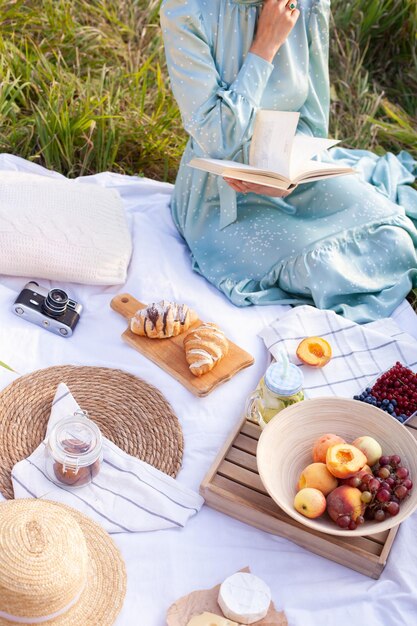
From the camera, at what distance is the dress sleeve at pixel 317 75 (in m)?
2.94

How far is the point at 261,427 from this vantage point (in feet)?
7.61

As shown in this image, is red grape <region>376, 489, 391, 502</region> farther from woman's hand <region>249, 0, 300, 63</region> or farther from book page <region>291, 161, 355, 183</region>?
A: woman's hand <region>249, 0, 300, 63</region>

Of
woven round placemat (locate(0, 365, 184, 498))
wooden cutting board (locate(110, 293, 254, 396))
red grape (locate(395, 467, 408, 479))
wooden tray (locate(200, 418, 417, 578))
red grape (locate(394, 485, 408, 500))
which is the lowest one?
woven round placemat (locate(0, 365, 184, 498))

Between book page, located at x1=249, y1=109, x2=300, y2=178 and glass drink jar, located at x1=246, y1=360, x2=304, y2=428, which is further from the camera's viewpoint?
book page, located at x1=249, y1=109, x2=300, y2=178

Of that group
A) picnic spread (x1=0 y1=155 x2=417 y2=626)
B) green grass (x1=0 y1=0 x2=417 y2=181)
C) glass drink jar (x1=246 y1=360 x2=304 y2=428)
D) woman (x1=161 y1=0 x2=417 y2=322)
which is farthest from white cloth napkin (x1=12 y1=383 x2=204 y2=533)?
green grass (x1=0 y1=0 x2=417 y2=181)

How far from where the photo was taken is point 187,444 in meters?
2.40

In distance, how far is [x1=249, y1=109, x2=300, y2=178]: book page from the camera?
2.70 m

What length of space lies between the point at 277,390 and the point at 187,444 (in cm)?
36

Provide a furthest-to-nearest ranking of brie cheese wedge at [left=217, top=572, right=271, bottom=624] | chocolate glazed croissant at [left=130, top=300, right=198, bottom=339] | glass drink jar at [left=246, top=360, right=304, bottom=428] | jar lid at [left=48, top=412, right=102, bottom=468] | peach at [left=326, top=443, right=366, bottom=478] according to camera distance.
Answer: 1. chocolate glazed croissant at [left=130, top=300, right=198, bottom=339]
2. glass drink jar at [left=246, top=360, right=304, bottom=428]
3. jar lid at [left=48, top=412, right=102, bottom=468]
4. peach at [left=326, top=443, right=366, bottom=478]
5. brie cheese wedge at [left=217, top=572, right=271, bottom=624]

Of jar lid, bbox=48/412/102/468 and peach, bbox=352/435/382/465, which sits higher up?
peach, bbox=352/435/382/465

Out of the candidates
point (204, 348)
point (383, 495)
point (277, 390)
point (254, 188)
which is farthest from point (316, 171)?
point (383, 495)

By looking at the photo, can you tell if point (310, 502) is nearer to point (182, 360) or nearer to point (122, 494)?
point (122, 494)

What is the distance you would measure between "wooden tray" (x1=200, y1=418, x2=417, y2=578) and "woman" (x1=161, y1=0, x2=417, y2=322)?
30.6 inches

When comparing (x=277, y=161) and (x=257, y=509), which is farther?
(x=277, y=161)
